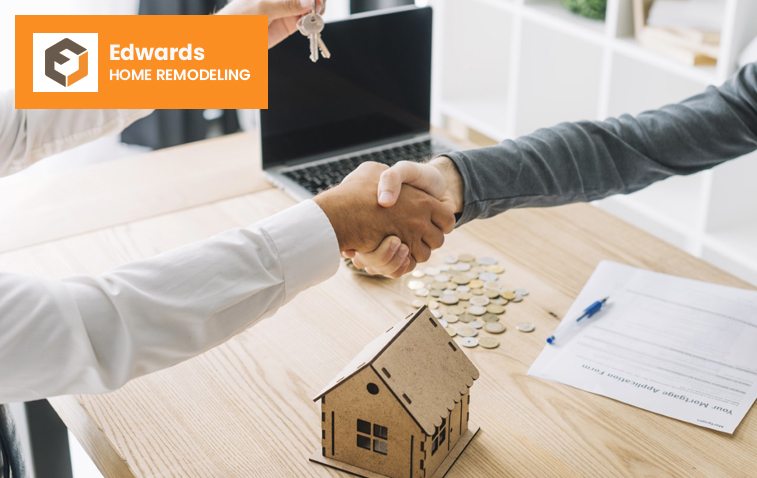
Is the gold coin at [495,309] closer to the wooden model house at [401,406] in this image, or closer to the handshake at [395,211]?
the handshake at [395,211]

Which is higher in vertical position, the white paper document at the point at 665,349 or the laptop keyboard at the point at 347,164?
the laptop keyboard at the point at 347,164

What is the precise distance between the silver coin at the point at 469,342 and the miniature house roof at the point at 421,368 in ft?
0.54

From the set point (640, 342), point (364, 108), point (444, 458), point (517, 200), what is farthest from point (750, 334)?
point (364, 108)

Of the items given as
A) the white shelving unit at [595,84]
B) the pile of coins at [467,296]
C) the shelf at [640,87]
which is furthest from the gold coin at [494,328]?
the shelf at [640,87]

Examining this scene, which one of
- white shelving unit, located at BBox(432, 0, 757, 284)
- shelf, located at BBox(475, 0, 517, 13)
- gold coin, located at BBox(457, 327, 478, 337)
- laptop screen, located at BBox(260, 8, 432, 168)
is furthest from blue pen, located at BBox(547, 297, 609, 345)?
shelf, located at BBox(475, 0, 517, 13)

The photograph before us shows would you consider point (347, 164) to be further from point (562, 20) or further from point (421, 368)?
point (562, 20)

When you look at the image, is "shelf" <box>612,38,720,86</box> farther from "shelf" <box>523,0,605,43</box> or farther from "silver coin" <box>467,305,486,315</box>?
"silver coin" <box>467,305,486,315</box>

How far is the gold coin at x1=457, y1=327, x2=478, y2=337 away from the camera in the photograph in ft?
3.51

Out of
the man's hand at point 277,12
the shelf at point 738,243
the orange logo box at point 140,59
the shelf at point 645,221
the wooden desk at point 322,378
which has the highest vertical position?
the man's hand at point 277,12

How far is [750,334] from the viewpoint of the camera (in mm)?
1059

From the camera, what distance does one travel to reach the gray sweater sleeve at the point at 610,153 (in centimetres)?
122

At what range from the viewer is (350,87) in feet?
5.08

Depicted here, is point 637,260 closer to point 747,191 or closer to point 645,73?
point 747,191

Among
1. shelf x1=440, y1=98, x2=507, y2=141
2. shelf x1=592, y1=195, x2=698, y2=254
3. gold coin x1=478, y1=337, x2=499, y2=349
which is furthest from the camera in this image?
shelf x1=440, y1=98, x2=507, y2=141
